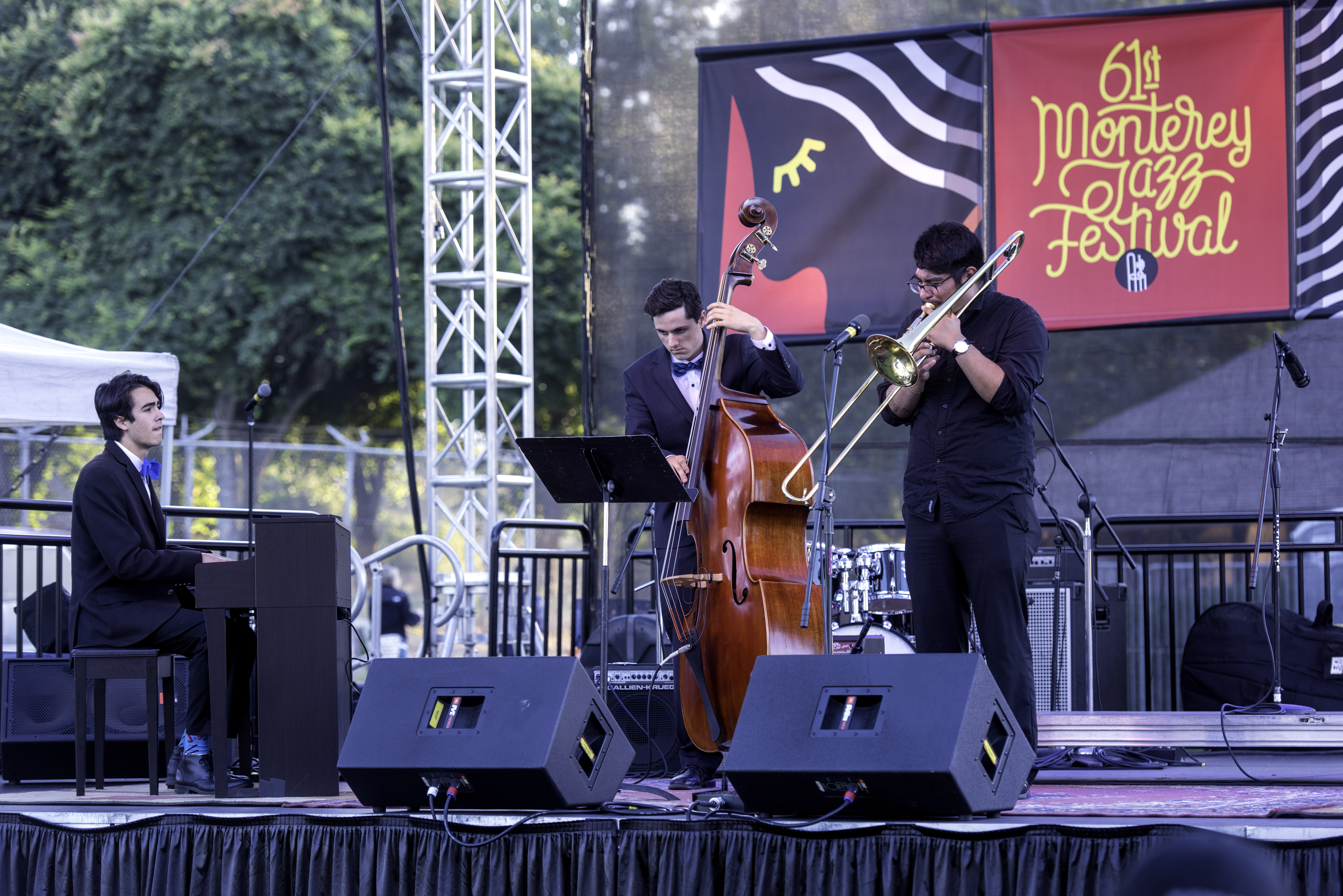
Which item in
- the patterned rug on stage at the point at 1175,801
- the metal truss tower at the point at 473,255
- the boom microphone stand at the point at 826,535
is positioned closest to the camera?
the patterned rug on stage at the point at 1175,801

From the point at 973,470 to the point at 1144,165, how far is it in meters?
3.50

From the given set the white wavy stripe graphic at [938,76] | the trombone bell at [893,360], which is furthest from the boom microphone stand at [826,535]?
the white wavy stripe graphic at [938,76]

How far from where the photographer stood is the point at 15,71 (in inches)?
748

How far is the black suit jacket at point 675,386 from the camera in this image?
14.4 ft

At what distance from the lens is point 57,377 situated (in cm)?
645

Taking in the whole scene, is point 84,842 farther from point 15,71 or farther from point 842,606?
point 15,71

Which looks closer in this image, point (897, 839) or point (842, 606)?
point (897, 839)

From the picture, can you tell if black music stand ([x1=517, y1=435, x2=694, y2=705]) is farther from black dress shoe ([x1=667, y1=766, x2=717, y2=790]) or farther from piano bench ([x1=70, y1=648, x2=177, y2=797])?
piano bench ([x1=70, y1=648, x2=177, y2=797])

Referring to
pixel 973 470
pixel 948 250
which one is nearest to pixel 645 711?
pixel 973 470

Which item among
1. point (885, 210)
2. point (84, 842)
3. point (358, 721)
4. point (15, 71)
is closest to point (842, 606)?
point (885, 210)

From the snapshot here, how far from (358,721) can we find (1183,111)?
5.07 m

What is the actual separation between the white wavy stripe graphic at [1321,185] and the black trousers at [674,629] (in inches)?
155

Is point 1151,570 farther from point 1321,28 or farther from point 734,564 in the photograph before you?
point 734,564

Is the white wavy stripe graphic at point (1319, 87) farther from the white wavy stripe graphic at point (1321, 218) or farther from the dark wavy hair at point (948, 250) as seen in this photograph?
the dark wavy hair at point (948, 250)
